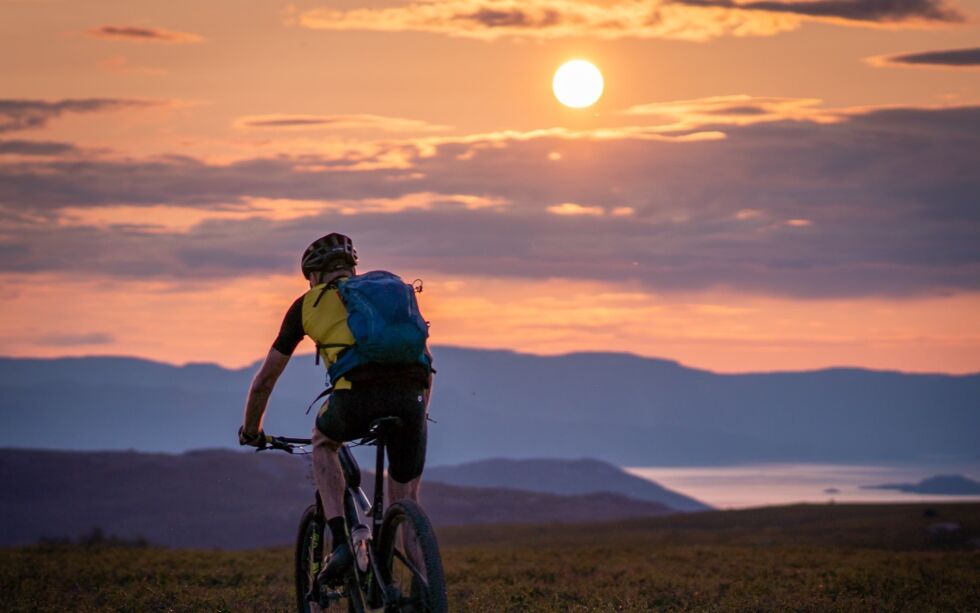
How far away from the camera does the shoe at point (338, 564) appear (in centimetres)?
923

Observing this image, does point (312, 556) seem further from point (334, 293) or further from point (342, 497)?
point (334, 293)

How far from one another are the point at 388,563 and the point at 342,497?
2.48 ft

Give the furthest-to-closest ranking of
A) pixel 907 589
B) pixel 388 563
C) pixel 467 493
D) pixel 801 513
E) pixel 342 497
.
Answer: pixel 467 493, pixel 801 513, pixel 907 589, pixel 342 497, pixel 388 563

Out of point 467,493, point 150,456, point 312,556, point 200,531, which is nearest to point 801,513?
point 312,556

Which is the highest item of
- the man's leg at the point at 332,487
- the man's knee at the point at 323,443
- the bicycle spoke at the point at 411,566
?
the man's knee at the point at 323,443

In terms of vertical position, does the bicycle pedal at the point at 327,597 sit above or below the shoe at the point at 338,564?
below

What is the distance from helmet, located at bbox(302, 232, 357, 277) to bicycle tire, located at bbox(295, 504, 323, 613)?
5.94ft

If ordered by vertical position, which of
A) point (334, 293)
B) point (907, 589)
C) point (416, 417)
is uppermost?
point (334, 293)

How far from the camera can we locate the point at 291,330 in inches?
361

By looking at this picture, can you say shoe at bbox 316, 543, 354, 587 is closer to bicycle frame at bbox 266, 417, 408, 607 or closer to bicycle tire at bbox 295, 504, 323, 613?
bicycle frame at bbox 266, 417, 408, 607

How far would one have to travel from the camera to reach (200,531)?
314 feet

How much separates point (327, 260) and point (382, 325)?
2.99 ft

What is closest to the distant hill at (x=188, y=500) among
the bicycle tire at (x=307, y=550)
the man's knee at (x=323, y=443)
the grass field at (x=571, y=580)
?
the grass field at (x=571, y=580)

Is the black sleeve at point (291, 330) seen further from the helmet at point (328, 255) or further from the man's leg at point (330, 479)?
the man's leg at point (330, 479)
